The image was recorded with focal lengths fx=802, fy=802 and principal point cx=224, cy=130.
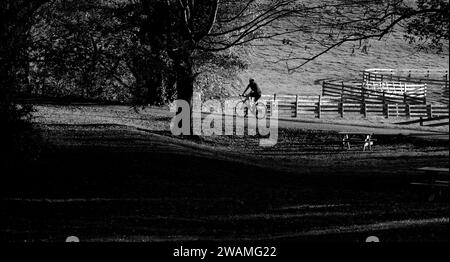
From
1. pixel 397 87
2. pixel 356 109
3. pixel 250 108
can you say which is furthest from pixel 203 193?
pixel 397 87

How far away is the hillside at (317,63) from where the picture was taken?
69.6m

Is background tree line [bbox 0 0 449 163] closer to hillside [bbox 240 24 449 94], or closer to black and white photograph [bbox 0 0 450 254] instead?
black and white photograph [bbox 0 0 450 254]

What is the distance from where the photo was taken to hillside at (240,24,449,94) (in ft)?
228

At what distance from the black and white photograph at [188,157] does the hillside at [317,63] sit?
31.0 meters

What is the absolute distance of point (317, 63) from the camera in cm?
7988

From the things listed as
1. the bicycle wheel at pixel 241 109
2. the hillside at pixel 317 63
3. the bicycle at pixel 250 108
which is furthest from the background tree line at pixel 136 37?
the hillside at pixel 317 63

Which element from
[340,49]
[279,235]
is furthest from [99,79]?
A: [340,49]

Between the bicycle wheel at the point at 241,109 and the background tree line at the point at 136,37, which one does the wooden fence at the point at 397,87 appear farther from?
the background tree line at the point at 136,37

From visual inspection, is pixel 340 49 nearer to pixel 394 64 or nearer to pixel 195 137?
pixel 394 64

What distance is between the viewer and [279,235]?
12312mm

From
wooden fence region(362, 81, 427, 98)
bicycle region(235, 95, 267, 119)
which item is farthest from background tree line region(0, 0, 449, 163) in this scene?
wooden fence region(362, 81, 427, 98)

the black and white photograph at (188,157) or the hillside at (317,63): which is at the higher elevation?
the hillside at (317,63)

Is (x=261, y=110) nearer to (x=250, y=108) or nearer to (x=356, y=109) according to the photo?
(x=250, y=108)

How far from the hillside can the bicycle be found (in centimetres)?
2460
